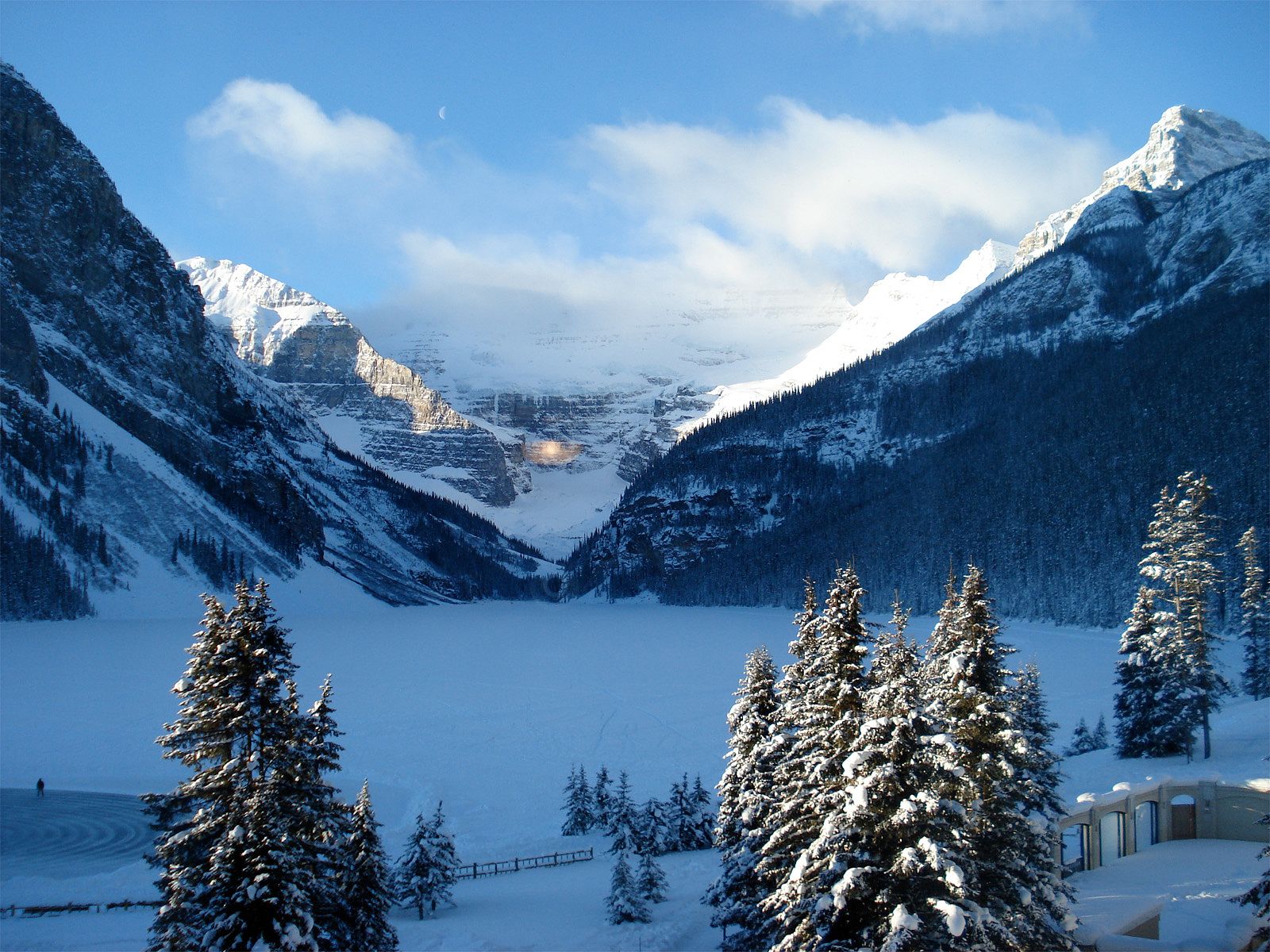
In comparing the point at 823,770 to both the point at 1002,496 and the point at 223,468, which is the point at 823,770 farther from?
Answer: the point at 223,468

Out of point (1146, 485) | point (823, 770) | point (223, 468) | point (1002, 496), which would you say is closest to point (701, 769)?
point (823, 770)

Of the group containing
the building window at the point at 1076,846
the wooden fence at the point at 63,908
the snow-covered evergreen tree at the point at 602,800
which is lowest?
the snow-covered evergreen tree at the point at 602,800

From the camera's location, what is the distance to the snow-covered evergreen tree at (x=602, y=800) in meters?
37.3

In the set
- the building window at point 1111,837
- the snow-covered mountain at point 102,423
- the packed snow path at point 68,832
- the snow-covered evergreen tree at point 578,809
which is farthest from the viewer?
the snow-covered mountain at point 102,423

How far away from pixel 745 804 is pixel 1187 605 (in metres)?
25.0

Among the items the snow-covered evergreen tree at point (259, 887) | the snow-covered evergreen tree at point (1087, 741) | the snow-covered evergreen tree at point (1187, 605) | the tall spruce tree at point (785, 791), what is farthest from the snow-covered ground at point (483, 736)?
the snow-covered evergreen tree at point (259, 887)

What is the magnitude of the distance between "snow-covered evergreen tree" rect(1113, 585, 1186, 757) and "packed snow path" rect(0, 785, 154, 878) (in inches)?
1433

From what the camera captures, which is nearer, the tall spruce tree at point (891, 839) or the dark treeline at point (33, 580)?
the tall spruce tree at point (891, 839)

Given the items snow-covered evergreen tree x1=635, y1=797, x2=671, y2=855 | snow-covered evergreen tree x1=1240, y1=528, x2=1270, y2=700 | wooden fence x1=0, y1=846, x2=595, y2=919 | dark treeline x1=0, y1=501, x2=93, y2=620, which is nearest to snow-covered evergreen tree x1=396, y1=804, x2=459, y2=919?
wooden fence x1=0, y1=846, x2=595, y2=919

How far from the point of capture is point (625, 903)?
24.5 m

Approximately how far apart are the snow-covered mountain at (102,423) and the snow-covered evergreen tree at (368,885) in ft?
368

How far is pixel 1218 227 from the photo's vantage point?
180750 mm

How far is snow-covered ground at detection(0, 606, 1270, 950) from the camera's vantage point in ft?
84.2

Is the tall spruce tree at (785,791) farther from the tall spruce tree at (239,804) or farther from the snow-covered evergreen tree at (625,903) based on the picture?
the tall spruce tree at (239,804)
